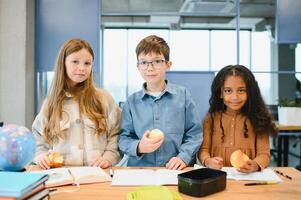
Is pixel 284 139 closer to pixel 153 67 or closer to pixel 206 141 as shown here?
pixel 206 141

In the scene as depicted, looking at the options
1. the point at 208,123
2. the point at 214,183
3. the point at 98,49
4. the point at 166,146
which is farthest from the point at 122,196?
the point at 98,49

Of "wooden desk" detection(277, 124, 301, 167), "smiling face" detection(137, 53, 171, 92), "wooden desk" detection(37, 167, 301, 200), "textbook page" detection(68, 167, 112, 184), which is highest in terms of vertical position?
"smiling face" detection(137, 53, 171, 92)

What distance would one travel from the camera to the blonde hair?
175 centimetres

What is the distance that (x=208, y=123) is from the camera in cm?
190

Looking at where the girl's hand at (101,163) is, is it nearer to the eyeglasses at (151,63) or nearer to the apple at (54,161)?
the apple at (54,161)

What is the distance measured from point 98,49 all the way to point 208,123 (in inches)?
84.6

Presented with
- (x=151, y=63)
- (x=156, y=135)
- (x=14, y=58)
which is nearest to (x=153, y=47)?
(x=151, y=63)

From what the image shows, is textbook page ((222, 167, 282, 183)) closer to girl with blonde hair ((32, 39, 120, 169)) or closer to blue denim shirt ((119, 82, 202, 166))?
blue denim shirt ((119, 82, 202, 166))

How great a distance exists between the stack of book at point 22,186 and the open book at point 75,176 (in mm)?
217

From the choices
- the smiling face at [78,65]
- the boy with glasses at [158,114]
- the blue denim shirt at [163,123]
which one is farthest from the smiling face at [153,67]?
the smiling face at [78,65]

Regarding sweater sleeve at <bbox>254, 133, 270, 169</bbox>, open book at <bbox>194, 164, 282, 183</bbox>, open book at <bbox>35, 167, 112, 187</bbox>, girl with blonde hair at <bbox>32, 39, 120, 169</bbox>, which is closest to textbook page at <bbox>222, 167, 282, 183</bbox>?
open book at <bbox>194, 164, 282, 183</bbox>

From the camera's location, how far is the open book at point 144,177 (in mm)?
1307

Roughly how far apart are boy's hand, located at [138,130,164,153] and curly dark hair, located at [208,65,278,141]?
0.55 meters

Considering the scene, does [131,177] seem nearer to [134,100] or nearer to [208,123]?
[134,100]
